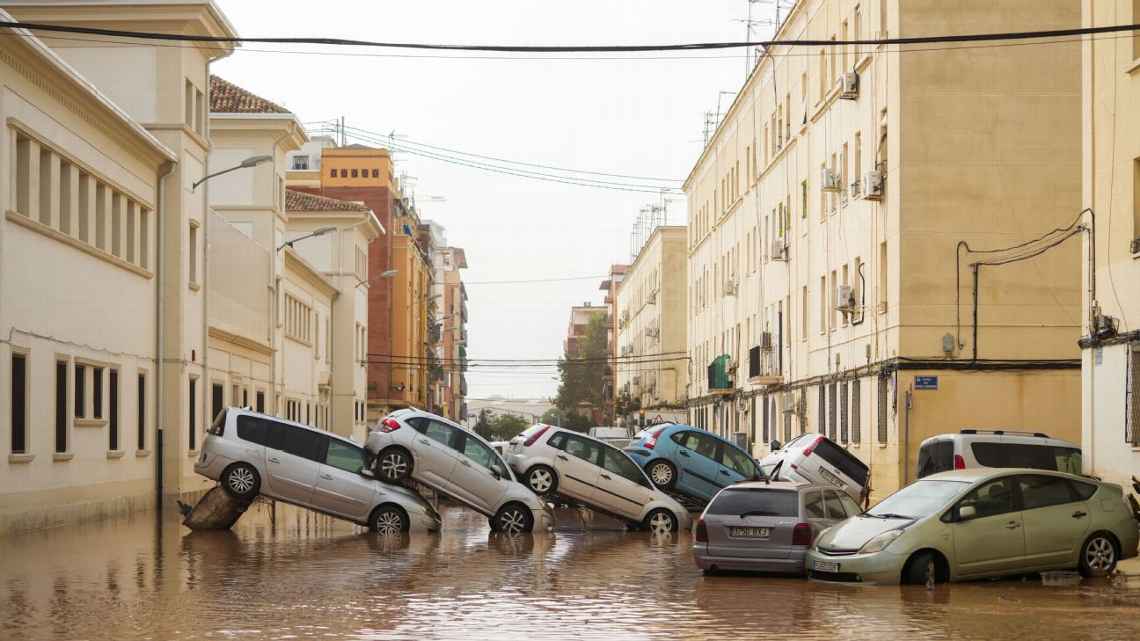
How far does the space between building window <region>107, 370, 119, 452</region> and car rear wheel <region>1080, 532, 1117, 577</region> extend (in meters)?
22.0

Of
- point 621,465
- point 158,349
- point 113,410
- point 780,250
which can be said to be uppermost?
point 780,250

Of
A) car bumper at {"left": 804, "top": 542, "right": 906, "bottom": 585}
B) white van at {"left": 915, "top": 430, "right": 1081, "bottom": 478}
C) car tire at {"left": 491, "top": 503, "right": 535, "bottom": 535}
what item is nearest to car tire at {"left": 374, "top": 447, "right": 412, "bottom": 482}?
car tire at {"left": 491, "top": 503, "right": 535, "bottom": 535}

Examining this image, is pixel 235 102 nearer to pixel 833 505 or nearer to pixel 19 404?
pixel 19 404

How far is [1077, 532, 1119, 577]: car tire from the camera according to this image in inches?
792

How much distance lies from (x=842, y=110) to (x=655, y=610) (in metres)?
30.0

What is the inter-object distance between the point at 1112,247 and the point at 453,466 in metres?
11.2

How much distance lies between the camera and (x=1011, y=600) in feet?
56.9

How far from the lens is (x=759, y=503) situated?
67.5 ft

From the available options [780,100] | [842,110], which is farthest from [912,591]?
[780,100]

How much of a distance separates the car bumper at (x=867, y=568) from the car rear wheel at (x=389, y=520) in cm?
1112

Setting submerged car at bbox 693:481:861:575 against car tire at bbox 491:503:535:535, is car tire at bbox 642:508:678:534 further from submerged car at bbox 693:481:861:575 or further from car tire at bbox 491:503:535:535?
submerged car at bbox 693:481:861:575

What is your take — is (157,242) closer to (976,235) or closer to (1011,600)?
(976,235)

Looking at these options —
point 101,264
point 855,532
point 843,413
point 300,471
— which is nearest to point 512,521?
point 300,471

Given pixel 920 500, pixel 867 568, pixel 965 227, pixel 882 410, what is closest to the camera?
pixel 867 568
